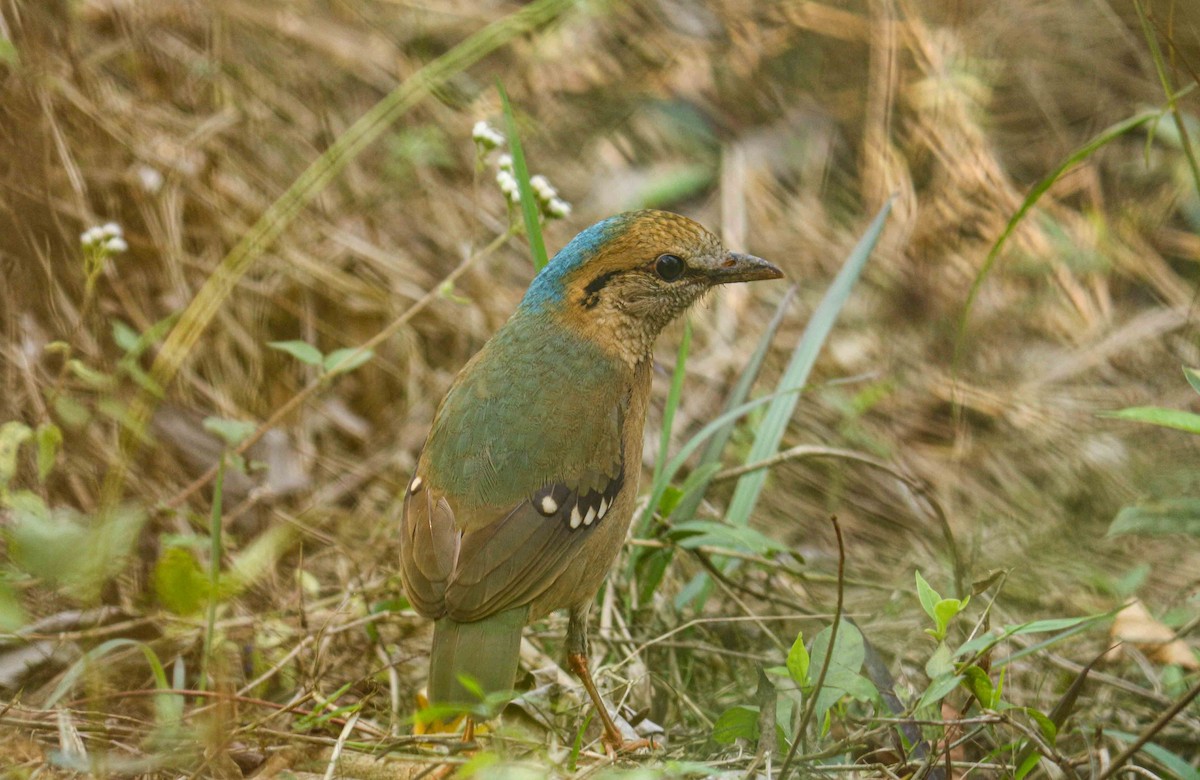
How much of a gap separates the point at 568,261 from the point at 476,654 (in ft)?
4.35

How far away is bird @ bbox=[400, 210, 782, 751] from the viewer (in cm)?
340

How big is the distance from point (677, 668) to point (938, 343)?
2698 mm

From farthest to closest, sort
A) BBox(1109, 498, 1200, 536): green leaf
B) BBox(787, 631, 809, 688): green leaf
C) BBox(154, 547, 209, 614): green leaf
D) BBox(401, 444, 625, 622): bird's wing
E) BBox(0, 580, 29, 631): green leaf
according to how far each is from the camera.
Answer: BBox(1109, 498, 1200, 536): green leaf
BBox(401, 444, 625, 622): bird's wing
BBox(787, 631, 809, 688): green leaf
BBox(0, 580, 29, 631): green leaf
BBox(154, 547, 209, 614): green leaf

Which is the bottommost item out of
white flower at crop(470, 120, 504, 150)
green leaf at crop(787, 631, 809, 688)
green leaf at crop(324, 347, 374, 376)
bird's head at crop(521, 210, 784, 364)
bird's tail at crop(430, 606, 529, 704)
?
bird's tail at crop(430, 606, 529, 704)

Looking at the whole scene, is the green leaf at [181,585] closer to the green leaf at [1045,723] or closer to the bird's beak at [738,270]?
the green leaf at [1045,723]

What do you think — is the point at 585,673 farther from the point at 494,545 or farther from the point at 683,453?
the point at 683,453

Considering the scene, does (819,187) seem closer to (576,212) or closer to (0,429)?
(576,212)

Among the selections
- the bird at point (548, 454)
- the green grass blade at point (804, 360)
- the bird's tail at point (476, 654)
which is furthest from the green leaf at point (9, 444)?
the green grass blade at point (804, 360)

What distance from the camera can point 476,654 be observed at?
3.36 metres

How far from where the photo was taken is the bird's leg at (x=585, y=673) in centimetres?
344

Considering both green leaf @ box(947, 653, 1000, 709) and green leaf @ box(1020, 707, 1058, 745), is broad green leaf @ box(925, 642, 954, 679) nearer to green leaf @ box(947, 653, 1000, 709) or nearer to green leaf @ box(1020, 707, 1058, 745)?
green leaf @ box(947, 653, 1000, 709)

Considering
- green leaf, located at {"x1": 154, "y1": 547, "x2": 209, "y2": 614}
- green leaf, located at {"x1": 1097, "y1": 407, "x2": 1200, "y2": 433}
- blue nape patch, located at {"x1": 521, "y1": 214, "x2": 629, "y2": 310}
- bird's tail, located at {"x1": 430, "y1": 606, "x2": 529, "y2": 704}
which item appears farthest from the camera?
blue nape patch, located at {"x1": 521, "y1": 214, "x2": 629, "y2": 310}

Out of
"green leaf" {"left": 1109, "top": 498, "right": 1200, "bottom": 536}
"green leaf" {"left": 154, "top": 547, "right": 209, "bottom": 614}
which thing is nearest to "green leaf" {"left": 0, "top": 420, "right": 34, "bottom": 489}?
"green leaf" {"left": 154, "top": 547, "right": 209, "bottom": 614}

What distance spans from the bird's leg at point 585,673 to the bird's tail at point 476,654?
252 millimetres
